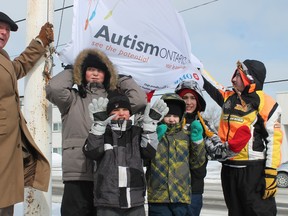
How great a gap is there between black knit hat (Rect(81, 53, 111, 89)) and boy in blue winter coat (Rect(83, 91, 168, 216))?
0.21m

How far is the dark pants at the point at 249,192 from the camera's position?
4301 mm

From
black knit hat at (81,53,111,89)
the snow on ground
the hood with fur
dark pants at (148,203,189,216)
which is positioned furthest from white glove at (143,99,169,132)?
the snow on ground

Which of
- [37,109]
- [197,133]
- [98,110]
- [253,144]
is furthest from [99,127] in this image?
[253,144]

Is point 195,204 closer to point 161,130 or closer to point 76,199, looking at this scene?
point 161,130

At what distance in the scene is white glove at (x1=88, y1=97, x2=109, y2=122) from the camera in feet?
10.9

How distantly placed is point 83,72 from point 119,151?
790mm

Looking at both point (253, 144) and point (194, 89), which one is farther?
point (194, 89)

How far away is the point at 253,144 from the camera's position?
171 inches

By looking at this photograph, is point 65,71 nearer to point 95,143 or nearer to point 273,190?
point 95,143

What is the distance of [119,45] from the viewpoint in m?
4.23

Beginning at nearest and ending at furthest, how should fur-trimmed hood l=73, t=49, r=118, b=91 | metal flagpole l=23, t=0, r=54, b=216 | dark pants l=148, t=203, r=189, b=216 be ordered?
fur-trimmed hood l=73, t=49, r=118, b=91, dark pants l=148, t=203, r=189, b=216, metal flagpole l=23, t=0, r=54, b=216

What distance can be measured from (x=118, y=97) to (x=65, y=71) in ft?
1.88

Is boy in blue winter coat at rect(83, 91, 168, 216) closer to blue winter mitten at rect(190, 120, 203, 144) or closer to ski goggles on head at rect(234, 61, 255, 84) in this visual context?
blue winter mitten at rect(190, 120, 203, 144)

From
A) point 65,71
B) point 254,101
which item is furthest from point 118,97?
point 254,101
